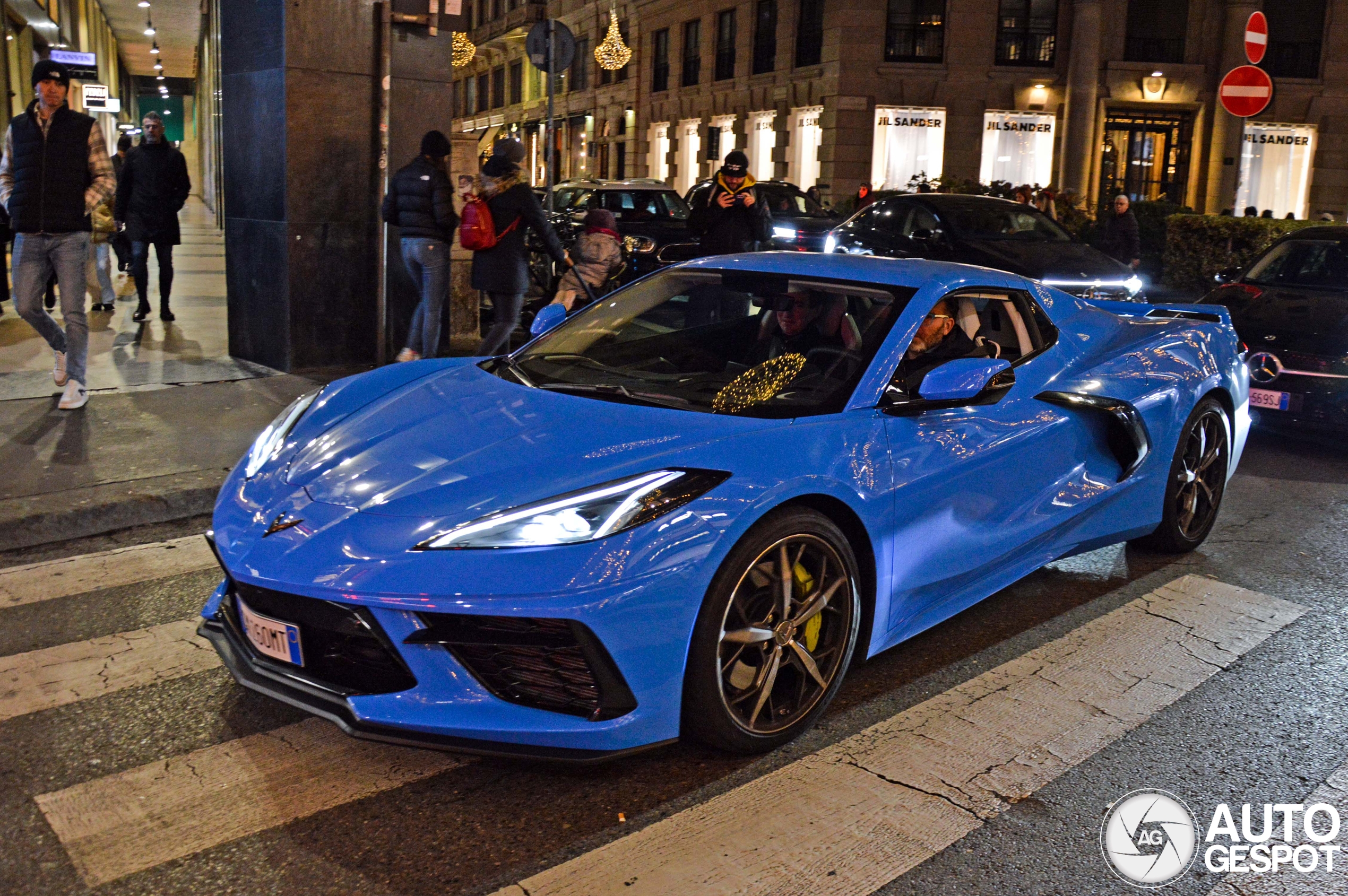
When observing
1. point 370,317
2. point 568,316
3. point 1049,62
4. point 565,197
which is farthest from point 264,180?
point 1049,62

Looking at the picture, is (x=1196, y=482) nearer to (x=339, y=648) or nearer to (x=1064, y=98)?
(x=339, y=648)

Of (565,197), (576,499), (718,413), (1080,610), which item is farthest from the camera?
(565,197)

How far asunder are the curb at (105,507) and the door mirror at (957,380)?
3.74 meters

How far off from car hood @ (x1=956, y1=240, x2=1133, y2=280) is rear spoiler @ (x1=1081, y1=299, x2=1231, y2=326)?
5.00 m

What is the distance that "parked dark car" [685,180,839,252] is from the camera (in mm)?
19047

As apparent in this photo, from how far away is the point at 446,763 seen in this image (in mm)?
3486

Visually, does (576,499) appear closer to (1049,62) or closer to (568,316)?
(568,316)

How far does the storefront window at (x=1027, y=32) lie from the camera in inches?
1273

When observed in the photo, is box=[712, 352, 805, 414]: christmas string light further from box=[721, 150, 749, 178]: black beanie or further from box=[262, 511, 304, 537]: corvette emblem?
box=[721, 150, 749, 178]: black beanie

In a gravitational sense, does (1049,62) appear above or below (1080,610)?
above

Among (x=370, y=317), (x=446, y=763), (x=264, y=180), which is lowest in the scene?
(x=446, y=763)

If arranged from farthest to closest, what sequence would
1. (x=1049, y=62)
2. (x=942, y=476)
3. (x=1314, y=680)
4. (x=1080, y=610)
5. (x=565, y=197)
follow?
1. (x=1049, y=62)
2. (x=565, y=197)
3. (x=1080, y=610)
4. (x=1314, y=680)
5. (x=942, y=476)

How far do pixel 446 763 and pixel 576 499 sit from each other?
92 cm

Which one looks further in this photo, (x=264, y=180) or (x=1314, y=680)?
(x=264, y=180)
